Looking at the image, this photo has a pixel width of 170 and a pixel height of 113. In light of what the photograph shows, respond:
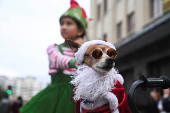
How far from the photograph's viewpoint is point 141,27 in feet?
40.4

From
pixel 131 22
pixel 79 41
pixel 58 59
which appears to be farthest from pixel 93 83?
pixel 131 22

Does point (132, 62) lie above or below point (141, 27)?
below

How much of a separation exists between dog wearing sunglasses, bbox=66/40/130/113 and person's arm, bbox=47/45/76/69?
43 cm

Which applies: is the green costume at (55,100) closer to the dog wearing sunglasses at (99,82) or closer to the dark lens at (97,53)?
the dog wearing sunglasses at (99,82)

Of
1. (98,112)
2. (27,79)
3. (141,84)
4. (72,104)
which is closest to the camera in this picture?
(141,84)

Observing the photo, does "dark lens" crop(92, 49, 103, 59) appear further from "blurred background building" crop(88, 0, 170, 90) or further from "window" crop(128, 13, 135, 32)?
"window" crop(128, 13, 135, 32)

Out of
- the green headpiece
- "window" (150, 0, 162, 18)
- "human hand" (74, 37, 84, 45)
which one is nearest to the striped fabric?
"human hand" (74, 37, 84, 45)

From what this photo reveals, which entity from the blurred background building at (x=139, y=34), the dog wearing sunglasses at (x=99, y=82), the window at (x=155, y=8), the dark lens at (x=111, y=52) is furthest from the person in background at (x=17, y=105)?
the dark lens at (x=111, y=52)

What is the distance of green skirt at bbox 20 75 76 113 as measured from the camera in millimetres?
2684

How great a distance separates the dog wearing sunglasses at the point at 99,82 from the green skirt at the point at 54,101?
0.50 meters

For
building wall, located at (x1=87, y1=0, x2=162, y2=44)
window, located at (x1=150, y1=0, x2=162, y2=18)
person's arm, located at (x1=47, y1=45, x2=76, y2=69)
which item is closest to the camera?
person's arm, located at (x1=47, y1=45, x2=76, y2=69)

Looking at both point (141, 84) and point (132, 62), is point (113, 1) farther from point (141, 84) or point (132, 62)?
point (141, 84)

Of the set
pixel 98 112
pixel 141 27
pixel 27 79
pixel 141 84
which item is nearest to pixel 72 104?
pixel 98 112

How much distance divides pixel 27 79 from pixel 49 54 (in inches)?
3938
